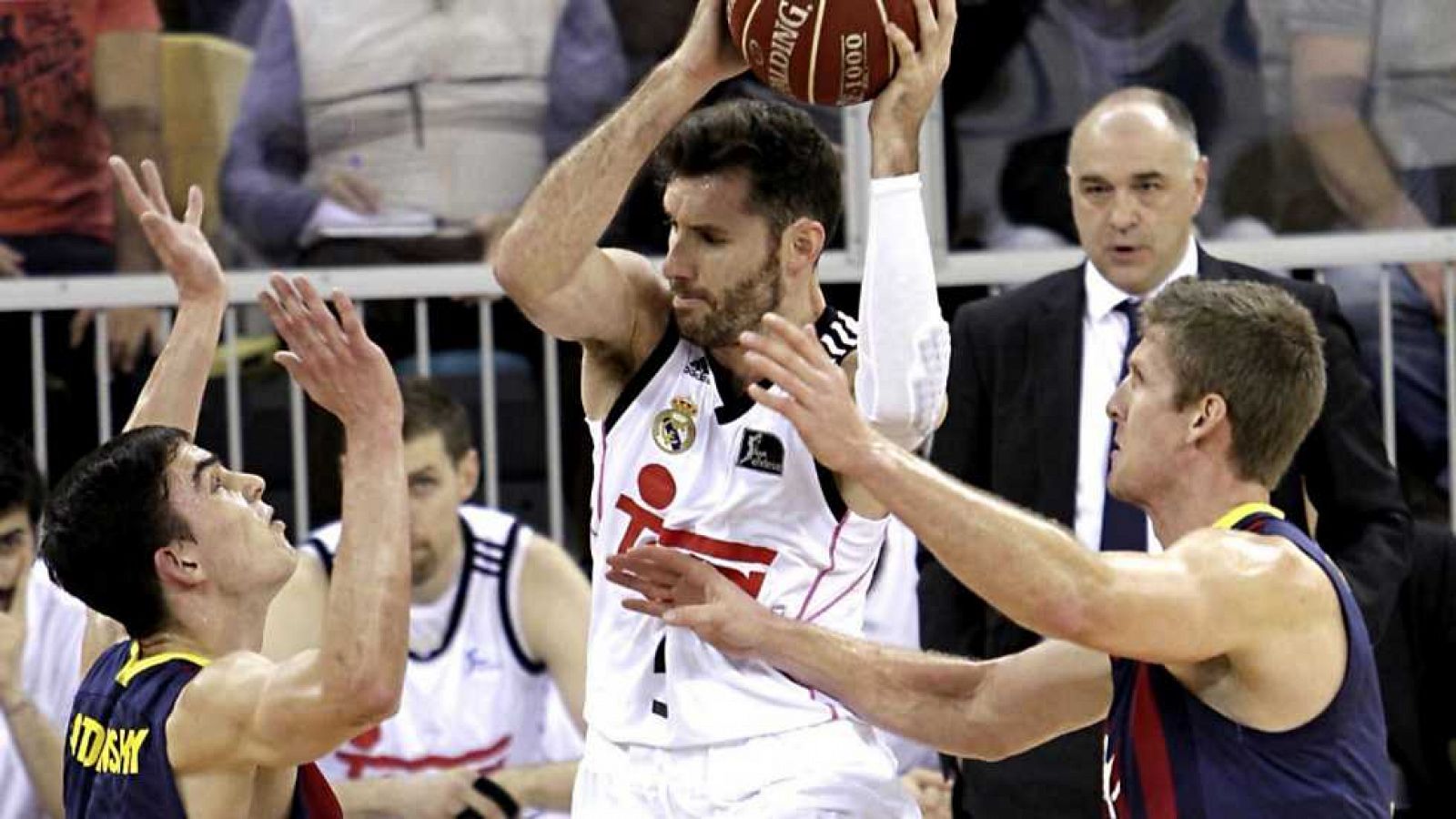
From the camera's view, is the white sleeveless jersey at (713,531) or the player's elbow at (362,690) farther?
the white sleeveless jersey at (713,531)

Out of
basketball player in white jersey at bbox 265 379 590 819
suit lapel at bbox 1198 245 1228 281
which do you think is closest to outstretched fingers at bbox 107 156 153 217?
basketball player in white jersey at bbox 265 379 590 819

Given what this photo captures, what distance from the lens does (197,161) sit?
7.32m

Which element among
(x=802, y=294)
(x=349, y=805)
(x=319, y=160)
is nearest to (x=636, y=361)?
(x=802, y=294)

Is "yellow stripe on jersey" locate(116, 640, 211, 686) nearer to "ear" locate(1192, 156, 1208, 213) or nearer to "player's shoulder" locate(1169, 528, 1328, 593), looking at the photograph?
"player's shoulder" locate(1169, 528, 1328, 593)

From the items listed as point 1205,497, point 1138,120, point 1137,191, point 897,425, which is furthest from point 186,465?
point 1138,120

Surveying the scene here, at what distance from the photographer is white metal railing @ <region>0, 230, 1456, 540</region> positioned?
7117mm

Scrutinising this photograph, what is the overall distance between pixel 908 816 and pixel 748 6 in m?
1.52

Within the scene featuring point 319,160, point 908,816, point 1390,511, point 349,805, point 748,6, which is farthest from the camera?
point 319,160

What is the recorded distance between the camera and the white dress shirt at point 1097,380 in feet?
19.2

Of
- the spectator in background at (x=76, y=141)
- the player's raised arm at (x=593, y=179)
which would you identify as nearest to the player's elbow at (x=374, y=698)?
the player's raised arm at (x=593, y=179)

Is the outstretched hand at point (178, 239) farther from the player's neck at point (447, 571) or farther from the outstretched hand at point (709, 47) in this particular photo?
the player's neck at point (447, 571)

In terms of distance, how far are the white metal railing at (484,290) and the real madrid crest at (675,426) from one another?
8.33ft

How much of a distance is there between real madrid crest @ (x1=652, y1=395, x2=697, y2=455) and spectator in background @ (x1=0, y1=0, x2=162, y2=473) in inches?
118

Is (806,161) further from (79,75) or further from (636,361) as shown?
(79,75)
